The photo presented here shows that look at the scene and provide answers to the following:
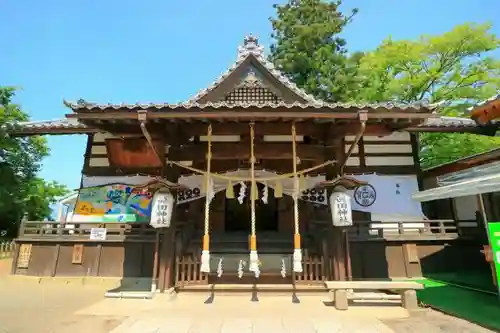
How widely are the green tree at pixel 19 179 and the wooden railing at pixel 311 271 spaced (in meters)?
15.3

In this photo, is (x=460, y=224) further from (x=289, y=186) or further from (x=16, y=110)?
(x=16, y=110)

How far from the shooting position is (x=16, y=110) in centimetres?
1692

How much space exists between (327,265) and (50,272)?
864 centimetres

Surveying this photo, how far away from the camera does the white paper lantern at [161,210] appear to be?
274 inches

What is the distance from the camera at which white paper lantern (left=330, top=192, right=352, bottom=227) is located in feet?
22.6

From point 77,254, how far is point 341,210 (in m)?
8.32

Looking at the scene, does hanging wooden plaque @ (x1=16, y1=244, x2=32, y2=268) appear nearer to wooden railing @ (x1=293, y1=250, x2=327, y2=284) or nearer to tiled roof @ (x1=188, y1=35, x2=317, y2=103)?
tiled roof @ (x1=188, y1=35, x2=317, y2=103)

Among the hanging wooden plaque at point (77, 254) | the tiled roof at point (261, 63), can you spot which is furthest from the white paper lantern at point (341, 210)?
the hanging wooden plaque at point (77, 254)

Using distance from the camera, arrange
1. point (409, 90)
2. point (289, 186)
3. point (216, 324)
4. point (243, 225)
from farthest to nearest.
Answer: point (409, 90)
point (243, 225)
point (289, 186)
point (216, 324)

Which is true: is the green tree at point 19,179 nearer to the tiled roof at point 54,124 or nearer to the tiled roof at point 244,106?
the tiled roof at point 54,124

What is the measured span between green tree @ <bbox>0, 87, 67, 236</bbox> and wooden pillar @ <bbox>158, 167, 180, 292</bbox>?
12.4m

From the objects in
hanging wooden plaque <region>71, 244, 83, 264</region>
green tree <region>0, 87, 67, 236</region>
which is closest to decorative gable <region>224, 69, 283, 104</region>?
hanging wooden plaque <region>71, 244, 83, 264</region>

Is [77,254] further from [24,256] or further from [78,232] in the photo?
[24,256]

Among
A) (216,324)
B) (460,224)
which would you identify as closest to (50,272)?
(216,324)
